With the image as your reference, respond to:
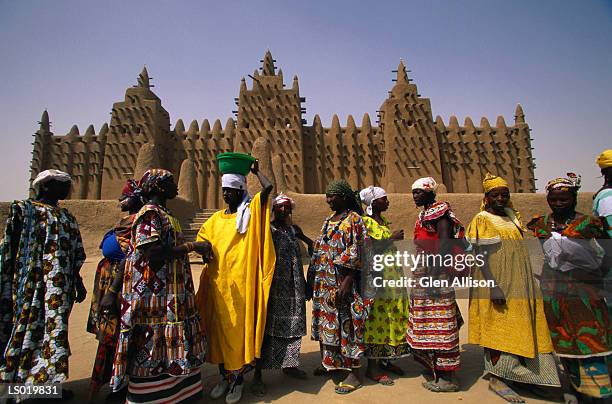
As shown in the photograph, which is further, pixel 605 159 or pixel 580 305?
pixel 605 159

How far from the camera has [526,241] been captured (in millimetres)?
3326

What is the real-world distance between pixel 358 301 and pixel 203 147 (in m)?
21.3

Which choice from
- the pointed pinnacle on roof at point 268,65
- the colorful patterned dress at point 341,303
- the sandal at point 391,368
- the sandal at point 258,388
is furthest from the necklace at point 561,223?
the pointed pinnacle on roof at point 268,65

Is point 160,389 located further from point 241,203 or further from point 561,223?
point 561,223

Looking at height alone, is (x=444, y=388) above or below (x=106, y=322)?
below

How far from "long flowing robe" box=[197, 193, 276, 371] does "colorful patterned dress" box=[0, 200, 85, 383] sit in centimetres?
115

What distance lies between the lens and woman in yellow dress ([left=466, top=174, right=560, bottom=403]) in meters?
3.07

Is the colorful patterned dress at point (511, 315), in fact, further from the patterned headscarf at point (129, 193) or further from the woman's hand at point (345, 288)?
the patterned headscarf at point (129, 193)

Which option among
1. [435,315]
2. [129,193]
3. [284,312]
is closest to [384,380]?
[435,315]

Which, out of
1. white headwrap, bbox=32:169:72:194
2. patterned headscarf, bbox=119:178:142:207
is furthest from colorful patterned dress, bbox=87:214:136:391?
white headwrap, bbox=32:169:72:194

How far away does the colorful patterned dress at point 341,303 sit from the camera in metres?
3.32

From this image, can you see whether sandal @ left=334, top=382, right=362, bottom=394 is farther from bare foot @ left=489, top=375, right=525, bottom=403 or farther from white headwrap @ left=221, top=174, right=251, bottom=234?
white headwrap @ left=221, top=174, right=251, bottom=234

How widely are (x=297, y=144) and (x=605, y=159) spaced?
1908 centimetres

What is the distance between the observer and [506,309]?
3176mm
